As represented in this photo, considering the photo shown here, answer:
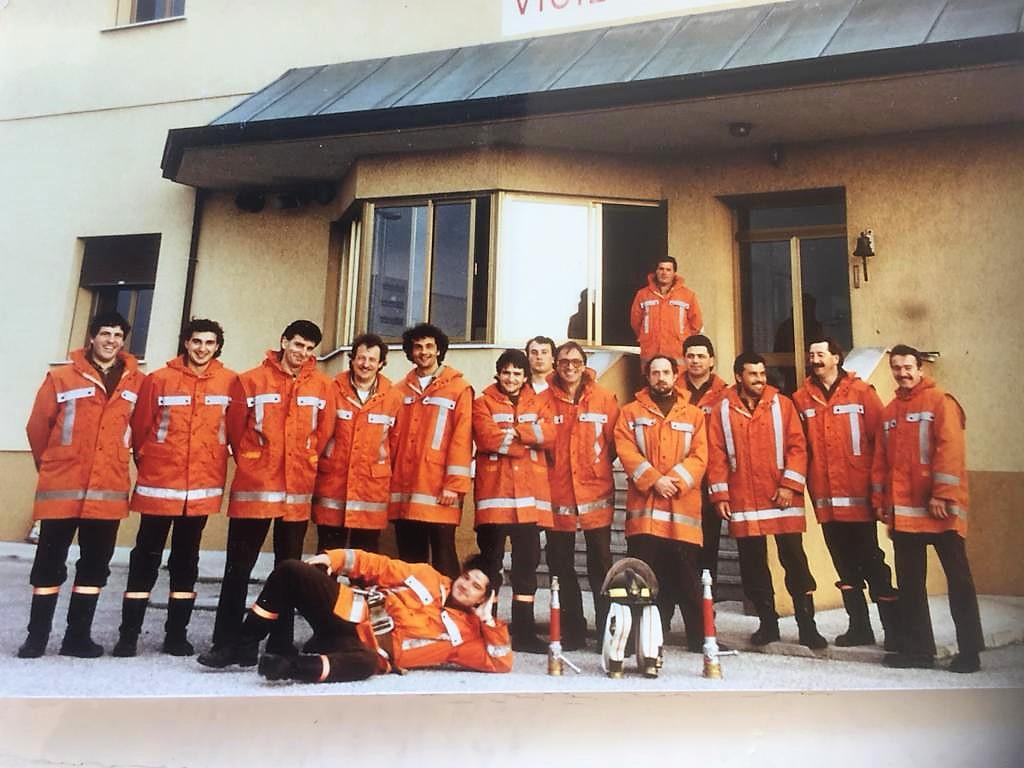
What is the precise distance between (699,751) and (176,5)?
14.5 feet

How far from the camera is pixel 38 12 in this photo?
3609 millimetres

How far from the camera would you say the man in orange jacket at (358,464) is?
3.16 meters

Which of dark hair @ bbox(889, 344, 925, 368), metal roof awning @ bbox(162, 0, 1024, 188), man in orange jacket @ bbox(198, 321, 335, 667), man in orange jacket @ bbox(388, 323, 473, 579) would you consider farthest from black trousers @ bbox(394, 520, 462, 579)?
metal roof awning @ bbox(162, 0, 1024, 188)

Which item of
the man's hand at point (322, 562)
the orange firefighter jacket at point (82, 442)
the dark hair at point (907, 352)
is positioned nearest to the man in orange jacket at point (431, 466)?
the man's hand at point (322, 562)

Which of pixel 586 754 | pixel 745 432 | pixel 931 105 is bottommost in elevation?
pixel 586 754

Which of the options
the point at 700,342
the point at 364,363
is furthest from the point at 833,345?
the point at 364,363

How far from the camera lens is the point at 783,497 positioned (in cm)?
320

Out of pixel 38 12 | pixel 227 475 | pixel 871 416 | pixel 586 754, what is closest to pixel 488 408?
pixel 227 475

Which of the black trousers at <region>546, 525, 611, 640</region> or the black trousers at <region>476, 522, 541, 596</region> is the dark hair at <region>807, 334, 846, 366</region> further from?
the black trousers at <region>476, 522, 541, 596</region>

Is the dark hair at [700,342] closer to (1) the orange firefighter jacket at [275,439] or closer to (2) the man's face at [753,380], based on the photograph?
(2) the man's face at [753,380]

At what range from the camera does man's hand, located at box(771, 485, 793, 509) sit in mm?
3195

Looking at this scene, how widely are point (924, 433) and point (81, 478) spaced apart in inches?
137

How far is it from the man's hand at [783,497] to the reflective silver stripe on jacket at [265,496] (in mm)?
2078

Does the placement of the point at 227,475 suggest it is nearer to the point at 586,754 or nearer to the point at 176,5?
the point at 586,754
